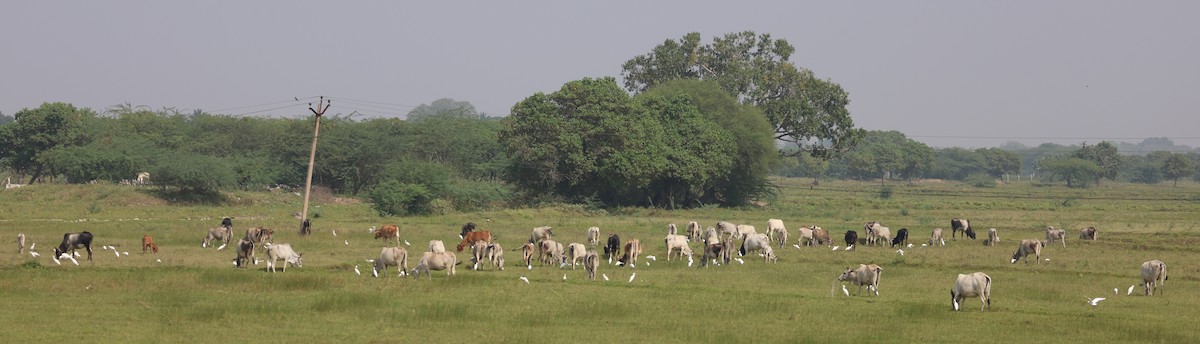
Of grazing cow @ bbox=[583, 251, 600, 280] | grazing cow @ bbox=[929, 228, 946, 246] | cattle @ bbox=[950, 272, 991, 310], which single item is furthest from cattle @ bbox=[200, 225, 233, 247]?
grazing cow @ bbox=[929, 228, 946, 246]

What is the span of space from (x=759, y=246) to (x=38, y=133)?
216 feet

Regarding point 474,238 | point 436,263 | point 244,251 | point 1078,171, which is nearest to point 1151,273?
point 436,263

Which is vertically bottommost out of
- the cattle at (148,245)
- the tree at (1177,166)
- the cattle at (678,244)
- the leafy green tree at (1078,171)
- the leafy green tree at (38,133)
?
the cattle at (148,245)

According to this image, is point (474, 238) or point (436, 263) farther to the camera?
point (474, 238)

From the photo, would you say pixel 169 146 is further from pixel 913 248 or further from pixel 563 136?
pixel 913 248

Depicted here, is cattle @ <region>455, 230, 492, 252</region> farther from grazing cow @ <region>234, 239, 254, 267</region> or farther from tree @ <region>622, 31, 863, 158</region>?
tree @ <region>622, 31, 863, 158</region>

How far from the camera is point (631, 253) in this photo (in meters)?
35.7

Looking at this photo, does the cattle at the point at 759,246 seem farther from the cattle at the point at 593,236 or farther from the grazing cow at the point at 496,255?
the grazing cow at the point at 496,255

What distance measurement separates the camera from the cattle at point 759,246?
3800 centimetres

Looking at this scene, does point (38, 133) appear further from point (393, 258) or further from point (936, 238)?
point (936, 238)

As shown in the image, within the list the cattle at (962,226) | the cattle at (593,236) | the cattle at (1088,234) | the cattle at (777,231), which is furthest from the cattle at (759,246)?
the cattle at (1088,234)

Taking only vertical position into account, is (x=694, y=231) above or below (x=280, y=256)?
above

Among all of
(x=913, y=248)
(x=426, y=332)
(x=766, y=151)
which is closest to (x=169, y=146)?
(x=766, y=151)

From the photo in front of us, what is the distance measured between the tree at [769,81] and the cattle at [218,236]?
186ft
